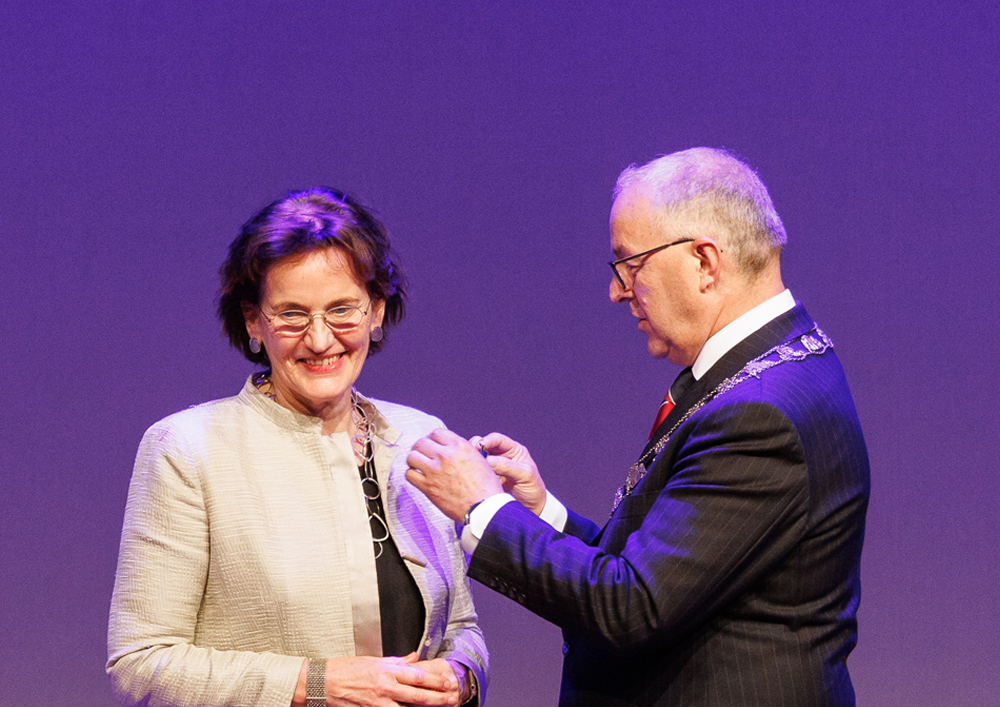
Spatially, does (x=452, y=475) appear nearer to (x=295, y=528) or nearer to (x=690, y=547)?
(x=295, y=528)

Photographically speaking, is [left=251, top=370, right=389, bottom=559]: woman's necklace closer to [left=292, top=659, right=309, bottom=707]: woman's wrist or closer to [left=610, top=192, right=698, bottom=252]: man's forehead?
[left=292, top=659, right=309, bottom=707]: woman's wrist

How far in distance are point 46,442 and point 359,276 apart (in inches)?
65.4

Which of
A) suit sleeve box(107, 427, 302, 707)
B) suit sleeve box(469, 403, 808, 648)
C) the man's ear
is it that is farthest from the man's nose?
suit sleeve box(107, 427, 302, 707)

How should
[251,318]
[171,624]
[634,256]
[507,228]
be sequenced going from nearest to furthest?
[171,624] < [634,256] < [251,318] < [507,228]

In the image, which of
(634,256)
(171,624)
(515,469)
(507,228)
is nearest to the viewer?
(171,624)

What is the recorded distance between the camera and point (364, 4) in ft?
10.4

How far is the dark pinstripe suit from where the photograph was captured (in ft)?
4.92

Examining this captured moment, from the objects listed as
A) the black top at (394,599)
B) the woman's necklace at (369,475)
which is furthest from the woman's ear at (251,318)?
the black top at (394,599)

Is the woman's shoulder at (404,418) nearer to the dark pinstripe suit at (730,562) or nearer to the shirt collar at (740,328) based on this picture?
the dark pinstripe suit at (730,562)

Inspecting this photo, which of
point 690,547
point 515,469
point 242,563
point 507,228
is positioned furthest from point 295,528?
point 507,228

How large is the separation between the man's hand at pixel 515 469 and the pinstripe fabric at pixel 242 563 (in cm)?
24

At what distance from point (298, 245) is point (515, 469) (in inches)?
24.6

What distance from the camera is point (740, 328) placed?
5.63 ft

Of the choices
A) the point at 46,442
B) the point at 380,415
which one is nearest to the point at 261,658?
the point at 380,415
